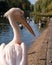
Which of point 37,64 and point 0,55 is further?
point 37,64

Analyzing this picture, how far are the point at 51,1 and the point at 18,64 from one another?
56.9 metres

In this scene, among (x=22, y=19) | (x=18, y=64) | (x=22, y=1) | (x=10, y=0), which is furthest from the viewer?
(x=22, y=1)

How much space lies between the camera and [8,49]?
4.39 meters

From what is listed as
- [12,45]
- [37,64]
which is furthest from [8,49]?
[37,64]

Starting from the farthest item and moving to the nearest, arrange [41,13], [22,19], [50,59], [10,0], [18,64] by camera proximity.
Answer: [10,0], [41,13], [50,59], [22,19], [18,64]

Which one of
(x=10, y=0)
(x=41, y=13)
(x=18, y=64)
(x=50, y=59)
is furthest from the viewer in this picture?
(x=10, y=0)

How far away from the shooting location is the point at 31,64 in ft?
32.1

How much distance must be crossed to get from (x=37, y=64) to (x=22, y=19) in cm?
500

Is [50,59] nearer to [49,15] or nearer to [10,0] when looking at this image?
[49,15]

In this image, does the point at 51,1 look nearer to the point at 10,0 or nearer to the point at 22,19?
the point at 22,19

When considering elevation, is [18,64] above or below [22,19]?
below

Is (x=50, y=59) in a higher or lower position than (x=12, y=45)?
lower

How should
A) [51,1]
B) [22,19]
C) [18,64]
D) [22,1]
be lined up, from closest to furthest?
[18,64]
[22,19]
[51,1]
[22,1]

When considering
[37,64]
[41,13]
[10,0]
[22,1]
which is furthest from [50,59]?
[22,1]
